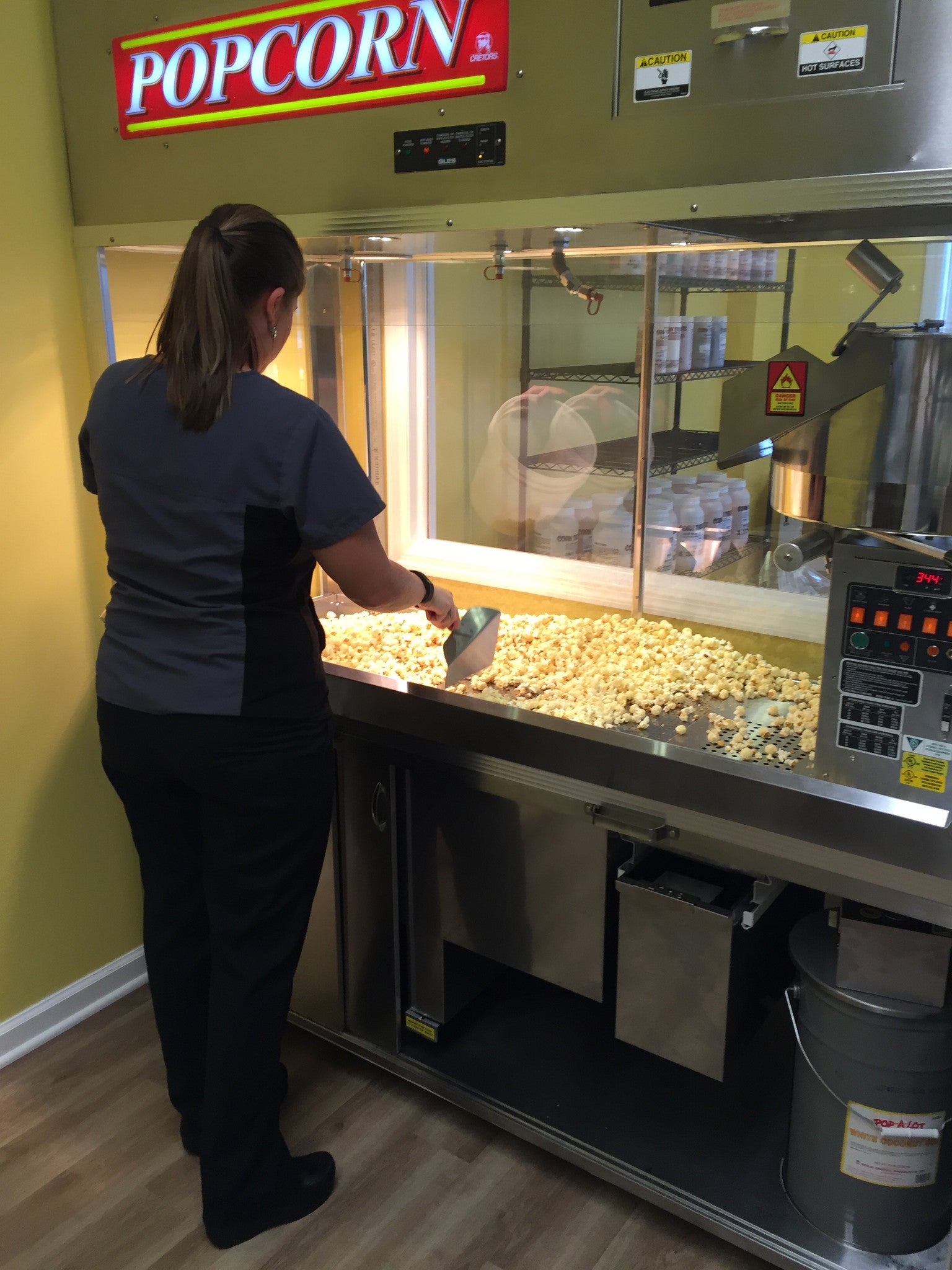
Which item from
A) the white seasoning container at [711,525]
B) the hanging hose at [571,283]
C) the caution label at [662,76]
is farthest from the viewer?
the white seasoning container at [711,525]

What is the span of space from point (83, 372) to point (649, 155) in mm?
1191

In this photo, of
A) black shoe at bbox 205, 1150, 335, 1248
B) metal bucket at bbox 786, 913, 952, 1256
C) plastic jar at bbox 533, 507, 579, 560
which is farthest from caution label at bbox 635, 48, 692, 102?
black shoe at bbox 205, 1150, 335, 1248

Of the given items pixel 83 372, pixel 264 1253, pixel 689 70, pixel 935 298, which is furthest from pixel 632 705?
pixel 83 372

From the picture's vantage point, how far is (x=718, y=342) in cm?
155

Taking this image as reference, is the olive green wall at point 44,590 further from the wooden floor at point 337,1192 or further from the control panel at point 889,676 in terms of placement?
the control panel at point 889,676

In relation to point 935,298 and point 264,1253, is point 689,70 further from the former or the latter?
point 264,1253

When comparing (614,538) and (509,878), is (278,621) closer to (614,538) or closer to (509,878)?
(509,878)

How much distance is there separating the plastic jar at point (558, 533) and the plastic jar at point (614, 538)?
0.04 metres

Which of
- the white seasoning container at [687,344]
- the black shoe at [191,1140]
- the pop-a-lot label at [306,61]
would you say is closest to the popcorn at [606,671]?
the white seasoning container at [687,344]

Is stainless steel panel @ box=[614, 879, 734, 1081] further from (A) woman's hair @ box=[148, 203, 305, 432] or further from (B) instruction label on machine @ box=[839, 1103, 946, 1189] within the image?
(A) woman's hair @ box=[148, 203, 305, 432]

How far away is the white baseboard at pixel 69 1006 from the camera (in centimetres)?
206

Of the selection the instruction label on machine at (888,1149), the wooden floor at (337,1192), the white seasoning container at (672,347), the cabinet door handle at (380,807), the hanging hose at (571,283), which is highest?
the hanging hose at (571,283)

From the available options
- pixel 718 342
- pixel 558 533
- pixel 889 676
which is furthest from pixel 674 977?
pixel 718 342

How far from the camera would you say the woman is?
4.30 ft
